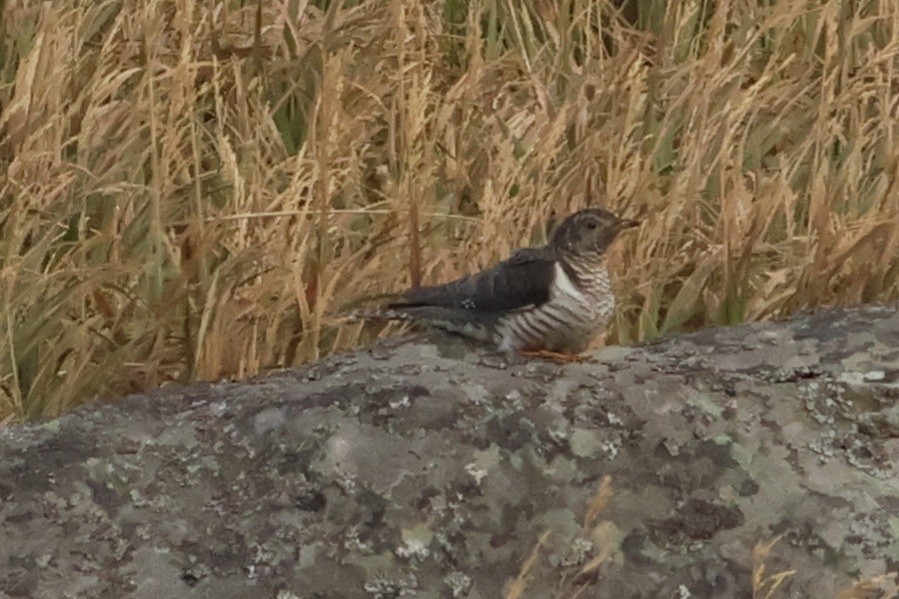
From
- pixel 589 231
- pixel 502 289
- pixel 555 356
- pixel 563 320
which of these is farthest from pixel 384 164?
pixel 555 356

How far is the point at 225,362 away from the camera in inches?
155

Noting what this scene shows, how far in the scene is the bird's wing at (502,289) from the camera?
3395 millimetres

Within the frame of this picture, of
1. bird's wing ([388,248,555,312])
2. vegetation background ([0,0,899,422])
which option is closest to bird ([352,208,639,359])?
bird's wing ([388,248,555,312])

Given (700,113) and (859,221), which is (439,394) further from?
(700,113)

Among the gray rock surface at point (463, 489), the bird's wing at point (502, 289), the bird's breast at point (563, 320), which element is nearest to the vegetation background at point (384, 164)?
the bird's wing at point (502, 289)

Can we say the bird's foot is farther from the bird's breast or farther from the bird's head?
the bird's head

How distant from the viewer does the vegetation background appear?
4184 mm

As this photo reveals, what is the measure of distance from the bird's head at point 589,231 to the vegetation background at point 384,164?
0.51m

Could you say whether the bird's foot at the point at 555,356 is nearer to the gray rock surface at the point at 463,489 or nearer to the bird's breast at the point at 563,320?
the bird's breast at the point at 563,320

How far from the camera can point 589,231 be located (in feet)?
12.0

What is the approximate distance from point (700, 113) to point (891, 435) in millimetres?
2644

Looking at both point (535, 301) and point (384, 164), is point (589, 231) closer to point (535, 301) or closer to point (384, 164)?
point (535, 301)

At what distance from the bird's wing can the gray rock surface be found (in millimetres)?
614

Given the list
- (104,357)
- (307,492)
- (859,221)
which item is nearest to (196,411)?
(307,492)
